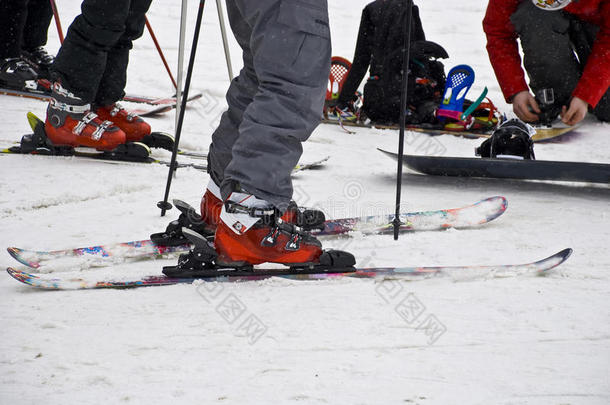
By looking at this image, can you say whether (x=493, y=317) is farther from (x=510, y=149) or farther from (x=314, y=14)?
(x=510, y=149)

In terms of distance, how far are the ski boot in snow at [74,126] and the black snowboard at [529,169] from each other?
152 centimetres

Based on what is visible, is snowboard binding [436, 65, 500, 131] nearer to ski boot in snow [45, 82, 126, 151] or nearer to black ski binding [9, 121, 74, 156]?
ski boot in snow [45, 82, 126, 151]

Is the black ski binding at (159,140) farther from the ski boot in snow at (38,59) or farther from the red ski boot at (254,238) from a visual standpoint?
the ski boot in snow at (38,59)

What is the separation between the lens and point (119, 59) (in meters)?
3.04

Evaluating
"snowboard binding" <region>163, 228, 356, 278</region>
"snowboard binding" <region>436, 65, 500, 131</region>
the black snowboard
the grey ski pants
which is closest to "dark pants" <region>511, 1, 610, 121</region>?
the black snowboard

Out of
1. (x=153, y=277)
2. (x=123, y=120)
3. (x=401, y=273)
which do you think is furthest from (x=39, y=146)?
(x=401, y=273)

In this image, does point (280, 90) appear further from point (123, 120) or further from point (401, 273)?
point (123, 120)

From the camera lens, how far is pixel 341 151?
363 centimetres

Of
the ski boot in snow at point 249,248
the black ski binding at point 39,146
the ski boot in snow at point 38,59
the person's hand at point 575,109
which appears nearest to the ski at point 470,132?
the person's hand at point 575,109

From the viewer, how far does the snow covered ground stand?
980mm

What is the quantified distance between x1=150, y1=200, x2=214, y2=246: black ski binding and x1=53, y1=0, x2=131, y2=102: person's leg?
50.0 inches

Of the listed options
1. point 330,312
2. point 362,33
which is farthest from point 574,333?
point 362,33

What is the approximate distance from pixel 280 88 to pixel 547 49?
85.4 inches

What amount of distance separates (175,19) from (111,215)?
7.18 m
